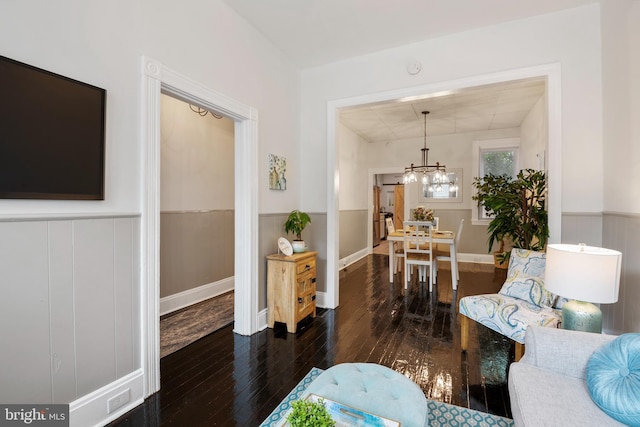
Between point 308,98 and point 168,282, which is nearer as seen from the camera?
point 168,282

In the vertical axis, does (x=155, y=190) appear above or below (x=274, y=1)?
below

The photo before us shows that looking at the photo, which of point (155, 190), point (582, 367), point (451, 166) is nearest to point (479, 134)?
point (451, 166)

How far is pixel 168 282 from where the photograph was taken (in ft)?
11.2

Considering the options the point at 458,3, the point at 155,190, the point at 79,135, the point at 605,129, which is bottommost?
the point at 155,190

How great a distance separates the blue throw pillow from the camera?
1.11 m

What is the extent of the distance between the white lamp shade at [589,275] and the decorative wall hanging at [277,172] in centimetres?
249

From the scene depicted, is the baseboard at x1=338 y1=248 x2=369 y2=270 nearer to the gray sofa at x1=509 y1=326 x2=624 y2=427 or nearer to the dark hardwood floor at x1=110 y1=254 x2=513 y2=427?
the dark hardwood floor at x1=110 y1=254 x2=513 y2=427

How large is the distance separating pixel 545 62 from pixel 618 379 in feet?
8.64

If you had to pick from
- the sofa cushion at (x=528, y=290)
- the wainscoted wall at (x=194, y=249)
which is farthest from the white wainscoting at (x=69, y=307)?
the sofa cushion at (x=528, y=290)

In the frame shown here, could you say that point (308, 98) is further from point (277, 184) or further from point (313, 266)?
point (313, 266)

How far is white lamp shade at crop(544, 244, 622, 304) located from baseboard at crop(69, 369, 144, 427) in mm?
2658

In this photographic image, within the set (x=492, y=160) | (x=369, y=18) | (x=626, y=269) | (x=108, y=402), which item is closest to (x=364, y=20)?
(x=369, y=18)

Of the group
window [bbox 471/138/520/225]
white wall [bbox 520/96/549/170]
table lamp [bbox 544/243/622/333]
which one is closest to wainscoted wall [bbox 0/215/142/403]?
table lamp [bbox 544/243/622/333]

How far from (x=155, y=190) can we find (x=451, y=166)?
611 centimetres
